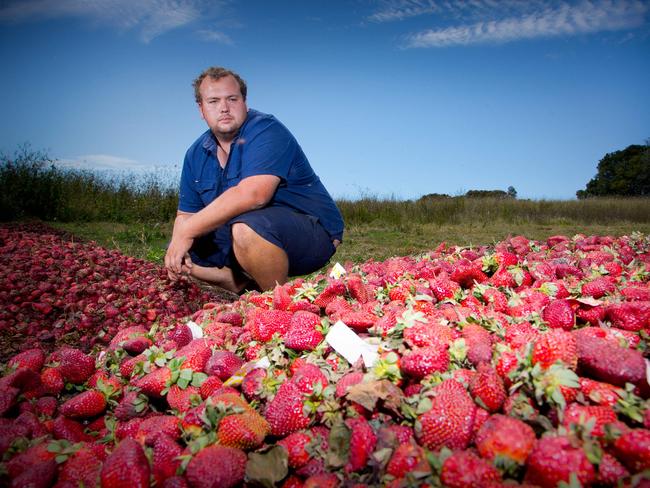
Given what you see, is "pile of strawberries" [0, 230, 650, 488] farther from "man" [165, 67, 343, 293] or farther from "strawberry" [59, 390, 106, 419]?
"man" [165, 67, 343, 293]

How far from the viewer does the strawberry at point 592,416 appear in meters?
1.17

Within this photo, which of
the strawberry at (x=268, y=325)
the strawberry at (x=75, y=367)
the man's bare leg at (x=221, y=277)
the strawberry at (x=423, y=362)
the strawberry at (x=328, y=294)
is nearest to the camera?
the strawberry at (x=423, y=362)

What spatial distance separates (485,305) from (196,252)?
2.52 meters

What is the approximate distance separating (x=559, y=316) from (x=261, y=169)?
216 cm

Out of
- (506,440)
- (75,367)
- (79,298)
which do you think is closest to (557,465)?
(506,440)

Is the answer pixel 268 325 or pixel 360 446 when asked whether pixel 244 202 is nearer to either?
pixel 268 325

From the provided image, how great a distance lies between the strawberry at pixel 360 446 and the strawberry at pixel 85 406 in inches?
41.8

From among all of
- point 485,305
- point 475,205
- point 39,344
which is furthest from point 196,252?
point 475,205

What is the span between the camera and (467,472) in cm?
109

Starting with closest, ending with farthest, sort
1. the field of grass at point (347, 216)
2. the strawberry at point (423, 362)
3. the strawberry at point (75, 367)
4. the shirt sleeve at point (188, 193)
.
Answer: the strawberry at point (423, 362), the strawberry at point (75, 367), the shirt sleeve at point (188, 193), the field of grass at point (347, 216)

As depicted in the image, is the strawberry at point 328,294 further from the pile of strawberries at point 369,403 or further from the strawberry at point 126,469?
the strawberry at point 126,469

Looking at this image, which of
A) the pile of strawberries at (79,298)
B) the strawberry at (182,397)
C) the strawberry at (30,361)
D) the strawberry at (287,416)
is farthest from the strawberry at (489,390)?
the pile of strawberries at (79,298)

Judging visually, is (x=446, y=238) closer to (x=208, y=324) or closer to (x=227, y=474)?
(x=208, y=324)

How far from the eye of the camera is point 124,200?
12.5 metres
